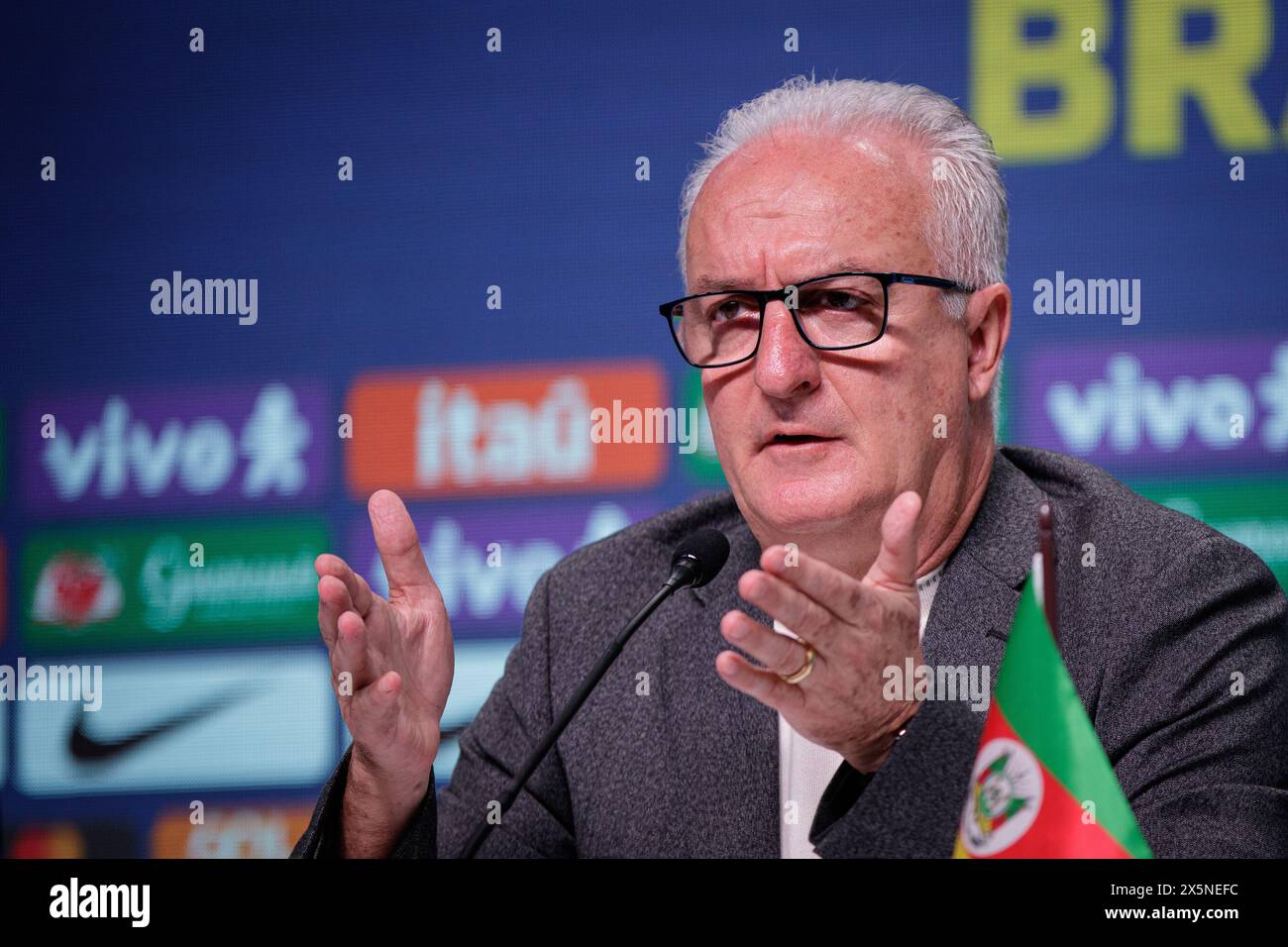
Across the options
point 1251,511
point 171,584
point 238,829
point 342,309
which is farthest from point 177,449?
point 1251,511

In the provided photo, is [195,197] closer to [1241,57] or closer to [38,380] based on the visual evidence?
[38,380]

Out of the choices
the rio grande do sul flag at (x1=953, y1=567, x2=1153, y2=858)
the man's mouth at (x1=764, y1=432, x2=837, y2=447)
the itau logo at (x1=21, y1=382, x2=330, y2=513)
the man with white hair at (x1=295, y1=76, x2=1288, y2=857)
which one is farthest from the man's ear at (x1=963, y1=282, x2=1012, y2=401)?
the itau logo at (x1=21, y1=382, x2=330, y2=513)

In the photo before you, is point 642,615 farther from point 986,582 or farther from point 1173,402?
point 1173,402

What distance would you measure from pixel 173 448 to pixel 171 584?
0.29 m

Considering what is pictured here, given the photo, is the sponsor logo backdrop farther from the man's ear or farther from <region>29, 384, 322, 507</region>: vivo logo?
the man's ear

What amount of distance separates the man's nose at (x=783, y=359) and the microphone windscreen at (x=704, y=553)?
26 centimetres

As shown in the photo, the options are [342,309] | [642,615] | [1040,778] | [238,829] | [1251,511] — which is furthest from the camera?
[342,309]

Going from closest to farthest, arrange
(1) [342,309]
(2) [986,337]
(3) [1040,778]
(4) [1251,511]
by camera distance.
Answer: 1. (3) [1040,778]
2. (2) [986,337]
3. (4) [1251,511]
4. (1) [342,309]

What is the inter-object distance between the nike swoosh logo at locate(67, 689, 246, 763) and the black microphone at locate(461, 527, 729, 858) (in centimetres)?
138

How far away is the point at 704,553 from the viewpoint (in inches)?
55.0

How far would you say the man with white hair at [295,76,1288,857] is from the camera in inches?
56.9
